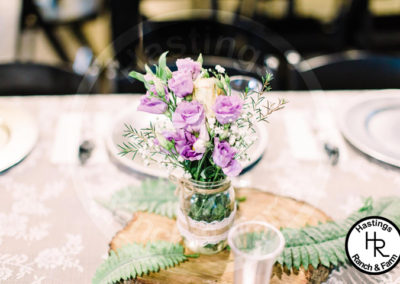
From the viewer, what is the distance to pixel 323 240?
937 mm

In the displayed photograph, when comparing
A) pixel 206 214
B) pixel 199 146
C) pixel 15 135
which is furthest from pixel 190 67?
pixel 15 135

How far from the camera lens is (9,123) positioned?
4.27 ft

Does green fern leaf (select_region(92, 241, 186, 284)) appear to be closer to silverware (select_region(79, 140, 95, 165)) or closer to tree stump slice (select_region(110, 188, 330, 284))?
tree stump slice (select_region(110, 188, 330, 284))

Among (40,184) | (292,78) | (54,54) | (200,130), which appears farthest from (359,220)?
(54,54)

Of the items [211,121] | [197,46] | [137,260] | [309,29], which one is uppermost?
[309,29]

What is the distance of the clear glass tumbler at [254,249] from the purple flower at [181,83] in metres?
0.28

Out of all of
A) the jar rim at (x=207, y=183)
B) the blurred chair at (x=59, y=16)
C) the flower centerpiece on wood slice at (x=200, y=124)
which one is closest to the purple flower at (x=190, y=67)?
the flower centerpiece on wood slice at (x=200, y=124)

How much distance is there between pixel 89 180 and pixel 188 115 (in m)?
0.53

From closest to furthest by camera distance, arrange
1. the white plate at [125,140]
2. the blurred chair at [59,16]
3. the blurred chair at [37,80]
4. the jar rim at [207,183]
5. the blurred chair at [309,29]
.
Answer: the jar rim at [207,183], the white plate at [125,140], the blurred chair at [37,80], the blurred chair at [309,29], the blurred chair at [59,16]

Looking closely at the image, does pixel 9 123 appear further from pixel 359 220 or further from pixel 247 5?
pixel 247 5

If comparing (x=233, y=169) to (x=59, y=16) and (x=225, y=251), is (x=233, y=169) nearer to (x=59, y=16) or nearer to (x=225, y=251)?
(x=225, y=251)

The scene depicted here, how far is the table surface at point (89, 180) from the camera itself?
0.96 metres

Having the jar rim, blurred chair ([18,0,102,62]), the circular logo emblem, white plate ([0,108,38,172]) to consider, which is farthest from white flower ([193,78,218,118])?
blurred chair ([18,0,102,62])

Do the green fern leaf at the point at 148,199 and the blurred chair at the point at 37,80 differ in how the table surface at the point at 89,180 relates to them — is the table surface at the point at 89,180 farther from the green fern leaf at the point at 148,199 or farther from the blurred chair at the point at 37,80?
the blurred chair at the point at 37,80
